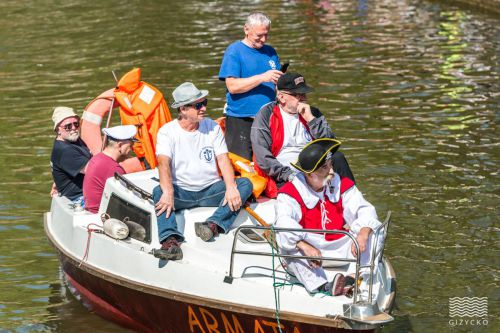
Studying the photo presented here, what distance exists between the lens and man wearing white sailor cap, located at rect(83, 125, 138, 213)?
10211 mm

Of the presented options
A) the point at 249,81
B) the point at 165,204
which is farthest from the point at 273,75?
the point at 165,204

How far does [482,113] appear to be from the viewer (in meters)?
17.4

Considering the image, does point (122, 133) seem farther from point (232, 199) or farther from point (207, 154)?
point (232, 199)

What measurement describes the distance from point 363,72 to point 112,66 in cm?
558

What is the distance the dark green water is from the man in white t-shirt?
162 cm

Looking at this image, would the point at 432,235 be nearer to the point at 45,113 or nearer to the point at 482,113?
the point at 482,113

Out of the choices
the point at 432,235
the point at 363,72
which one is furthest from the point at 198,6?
the point at 432,235

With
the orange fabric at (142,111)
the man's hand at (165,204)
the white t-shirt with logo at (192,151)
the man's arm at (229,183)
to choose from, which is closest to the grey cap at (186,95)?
the white t-shirt with logo at (192,151)

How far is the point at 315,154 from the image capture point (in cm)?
823

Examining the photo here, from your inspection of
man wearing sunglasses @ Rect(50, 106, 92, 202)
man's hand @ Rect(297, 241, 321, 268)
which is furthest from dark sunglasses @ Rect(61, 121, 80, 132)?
man's hand @ Rect(297, 241, 321, 268)

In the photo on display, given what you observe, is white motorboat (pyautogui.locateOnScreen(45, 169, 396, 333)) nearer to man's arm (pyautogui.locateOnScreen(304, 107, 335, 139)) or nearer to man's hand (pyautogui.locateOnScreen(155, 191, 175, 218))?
man's hand (pyautogui.locateOnScreen(155, 191, 175, 218))

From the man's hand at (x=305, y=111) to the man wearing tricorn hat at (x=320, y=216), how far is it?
1.40m

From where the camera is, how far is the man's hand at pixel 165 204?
927 cm

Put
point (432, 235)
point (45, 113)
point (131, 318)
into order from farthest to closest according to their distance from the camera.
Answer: point (45, 113), point (432, 235), point (131, 318)
